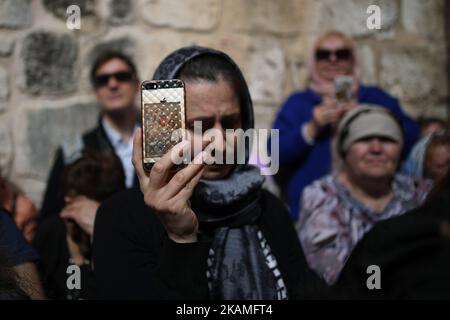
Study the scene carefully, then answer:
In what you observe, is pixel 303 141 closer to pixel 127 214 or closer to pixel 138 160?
pixel 127 214

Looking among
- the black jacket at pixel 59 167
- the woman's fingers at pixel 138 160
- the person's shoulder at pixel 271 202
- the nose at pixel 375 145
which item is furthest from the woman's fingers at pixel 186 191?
the nose at pixel 375 145

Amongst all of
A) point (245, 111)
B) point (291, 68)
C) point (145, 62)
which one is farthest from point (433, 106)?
point (245, 111)

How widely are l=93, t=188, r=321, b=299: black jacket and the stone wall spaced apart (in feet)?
7.25

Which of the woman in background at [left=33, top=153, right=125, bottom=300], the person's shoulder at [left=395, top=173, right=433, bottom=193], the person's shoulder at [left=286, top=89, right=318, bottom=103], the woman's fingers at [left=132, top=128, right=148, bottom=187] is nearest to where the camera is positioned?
the woman's fingers at [left=132, top=128, right=148, bottom=187]

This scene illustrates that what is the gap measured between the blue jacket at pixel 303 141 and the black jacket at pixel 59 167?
939mm

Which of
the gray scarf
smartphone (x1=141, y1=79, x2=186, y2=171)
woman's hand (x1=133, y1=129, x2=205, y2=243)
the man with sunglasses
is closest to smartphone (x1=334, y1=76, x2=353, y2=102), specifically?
the man with sunglasses

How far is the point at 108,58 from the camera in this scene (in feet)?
13.1

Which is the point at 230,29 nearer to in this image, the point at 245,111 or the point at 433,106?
the point at 433,106

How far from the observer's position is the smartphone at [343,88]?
13.7ft

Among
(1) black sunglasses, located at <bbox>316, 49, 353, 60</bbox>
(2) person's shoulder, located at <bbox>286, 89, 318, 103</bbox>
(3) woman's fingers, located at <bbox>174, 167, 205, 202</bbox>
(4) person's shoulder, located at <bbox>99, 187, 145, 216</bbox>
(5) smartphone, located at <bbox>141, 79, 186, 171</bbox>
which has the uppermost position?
(1) black sunglasses, located at <bbox>316, 49, 353, 60</bbox>

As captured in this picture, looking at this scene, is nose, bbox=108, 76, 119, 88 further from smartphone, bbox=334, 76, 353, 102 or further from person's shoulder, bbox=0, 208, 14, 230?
person's shoulder, bbox=0, 208, 14, 230

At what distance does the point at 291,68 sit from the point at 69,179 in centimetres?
197

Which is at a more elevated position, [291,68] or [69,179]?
[291,68]

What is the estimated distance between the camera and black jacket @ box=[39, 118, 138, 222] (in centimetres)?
360
